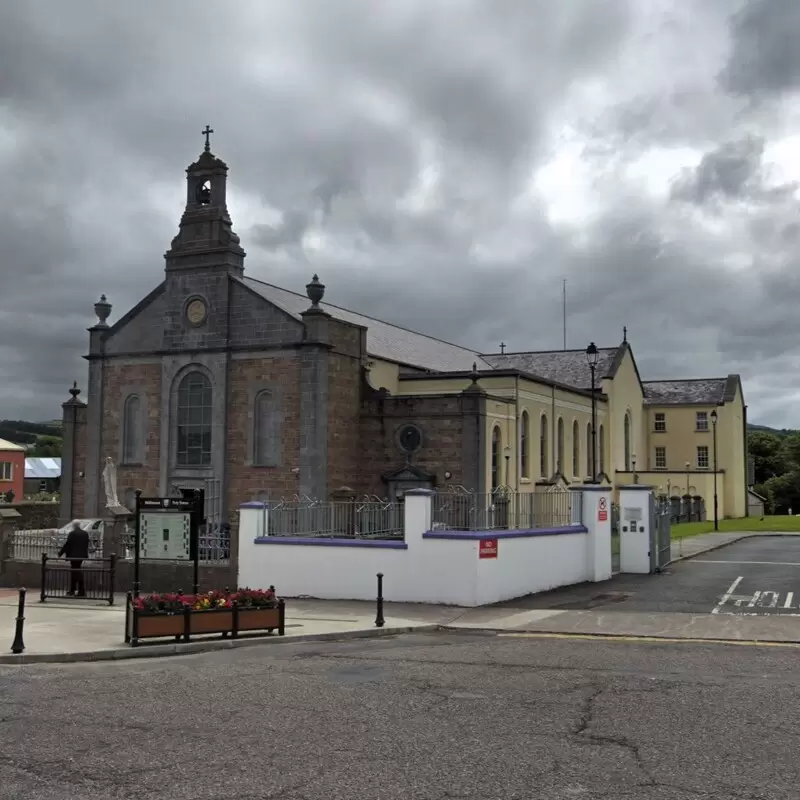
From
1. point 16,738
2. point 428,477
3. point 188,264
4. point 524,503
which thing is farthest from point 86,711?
point 188,264

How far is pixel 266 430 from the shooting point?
129ft

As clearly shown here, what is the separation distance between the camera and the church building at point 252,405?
38906mm

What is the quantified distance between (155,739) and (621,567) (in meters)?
19.9

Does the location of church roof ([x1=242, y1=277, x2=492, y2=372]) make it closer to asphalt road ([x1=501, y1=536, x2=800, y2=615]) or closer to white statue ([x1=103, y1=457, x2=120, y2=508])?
white statue ([x1=103, y1=457, x2=120, y2=508])

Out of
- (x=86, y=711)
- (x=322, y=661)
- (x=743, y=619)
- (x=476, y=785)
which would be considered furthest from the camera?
(x=743, y=619)

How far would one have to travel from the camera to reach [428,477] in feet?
131

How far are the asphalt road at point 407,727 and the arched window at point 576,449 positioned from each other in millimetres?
39194

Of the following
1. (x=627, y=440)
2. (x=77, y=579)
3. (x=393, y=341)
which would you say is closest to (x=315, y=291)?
(x=393, y=341)

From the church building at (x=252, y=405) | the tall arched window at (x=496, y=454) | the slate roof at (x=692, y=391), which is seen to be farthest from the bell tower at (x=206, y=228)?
the slate roof at (x=692, y=391)

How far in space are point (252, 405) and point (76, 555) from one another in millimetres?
17221

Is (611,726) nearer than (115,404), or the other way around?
(611,726)

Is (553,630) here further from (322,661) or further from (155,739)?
(155,739)

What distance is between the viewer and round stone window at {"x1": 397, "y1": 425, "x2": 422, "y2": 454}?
4047 centimetres

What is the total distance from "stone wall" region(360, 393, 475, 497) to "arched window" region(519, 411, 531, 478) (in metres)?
6.13
